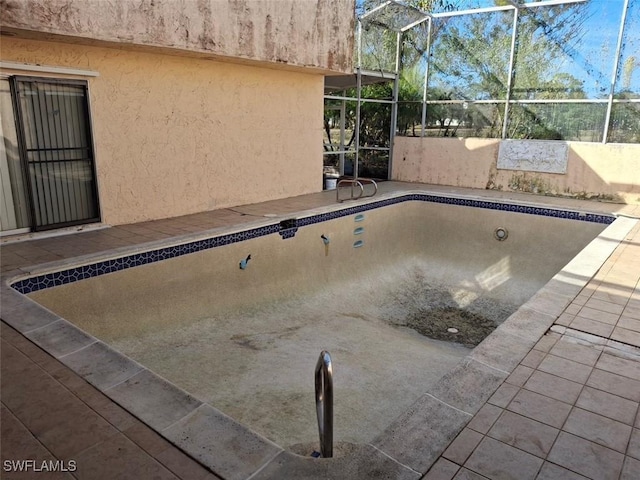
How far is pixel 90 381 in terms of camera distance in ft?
8.59

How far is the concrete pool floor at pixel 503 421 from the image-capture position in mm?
2043

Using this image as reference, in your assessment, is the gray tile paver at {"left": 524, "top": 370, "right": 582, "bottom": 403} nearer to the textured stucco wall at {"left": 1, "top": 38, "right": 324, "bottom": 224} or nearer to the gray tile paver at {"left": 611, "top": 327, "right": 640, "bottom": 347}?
the gray tile paver at {"left": 611, "top": 327, "right": 640, "bottom": 347}

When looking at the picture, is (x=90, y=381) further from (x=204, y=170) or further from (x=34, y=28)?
(x=204, y=170)

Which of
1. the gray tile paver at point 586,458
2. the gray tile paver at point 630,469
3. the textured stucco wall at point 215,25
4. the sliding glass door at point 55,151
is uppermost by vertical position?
the textured stucco wall at point 215,25

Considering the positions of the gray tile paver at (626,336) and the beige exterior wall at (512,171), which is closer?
the gray tile paver at (626,336)

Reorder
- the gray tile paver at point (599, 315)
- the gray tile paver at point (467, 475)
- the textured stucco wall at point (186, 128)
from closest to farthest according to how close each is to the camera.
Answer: the gray tile paver at point (467, 475) < the gray tile paver at point (599, 315) < the textured stucco wall at point (186, 128)

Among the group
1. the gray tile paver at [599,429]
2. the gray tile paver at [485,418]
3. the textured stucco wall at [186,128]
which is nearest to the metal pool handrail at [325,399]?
the gray tile paver at [485,418]

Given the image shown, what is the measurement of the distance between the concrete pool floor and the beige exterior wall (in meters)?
6.46

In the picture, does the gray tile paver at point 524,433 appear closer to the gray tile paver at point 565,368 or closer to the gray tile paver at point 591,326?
the gray tile paver at point 565,368

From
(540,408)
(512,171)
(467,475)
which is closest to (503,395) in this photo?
(540,408)

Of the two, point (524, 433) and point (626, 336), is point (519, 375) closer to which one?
point (524, 433)

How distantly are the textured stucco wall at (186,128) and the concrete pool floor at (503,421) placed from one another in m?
3.40

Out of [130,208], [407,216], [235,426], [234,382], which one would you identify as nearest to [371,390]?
[234,382]

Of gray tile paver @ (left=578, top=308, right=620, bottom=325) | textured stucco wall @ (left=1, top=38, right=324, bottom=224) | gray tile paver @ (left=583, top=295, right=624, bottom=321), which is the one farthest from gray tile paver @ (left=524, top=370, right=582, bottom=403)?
textured stucco wall @ (left=1, top=38, right=324, bottom=224)
